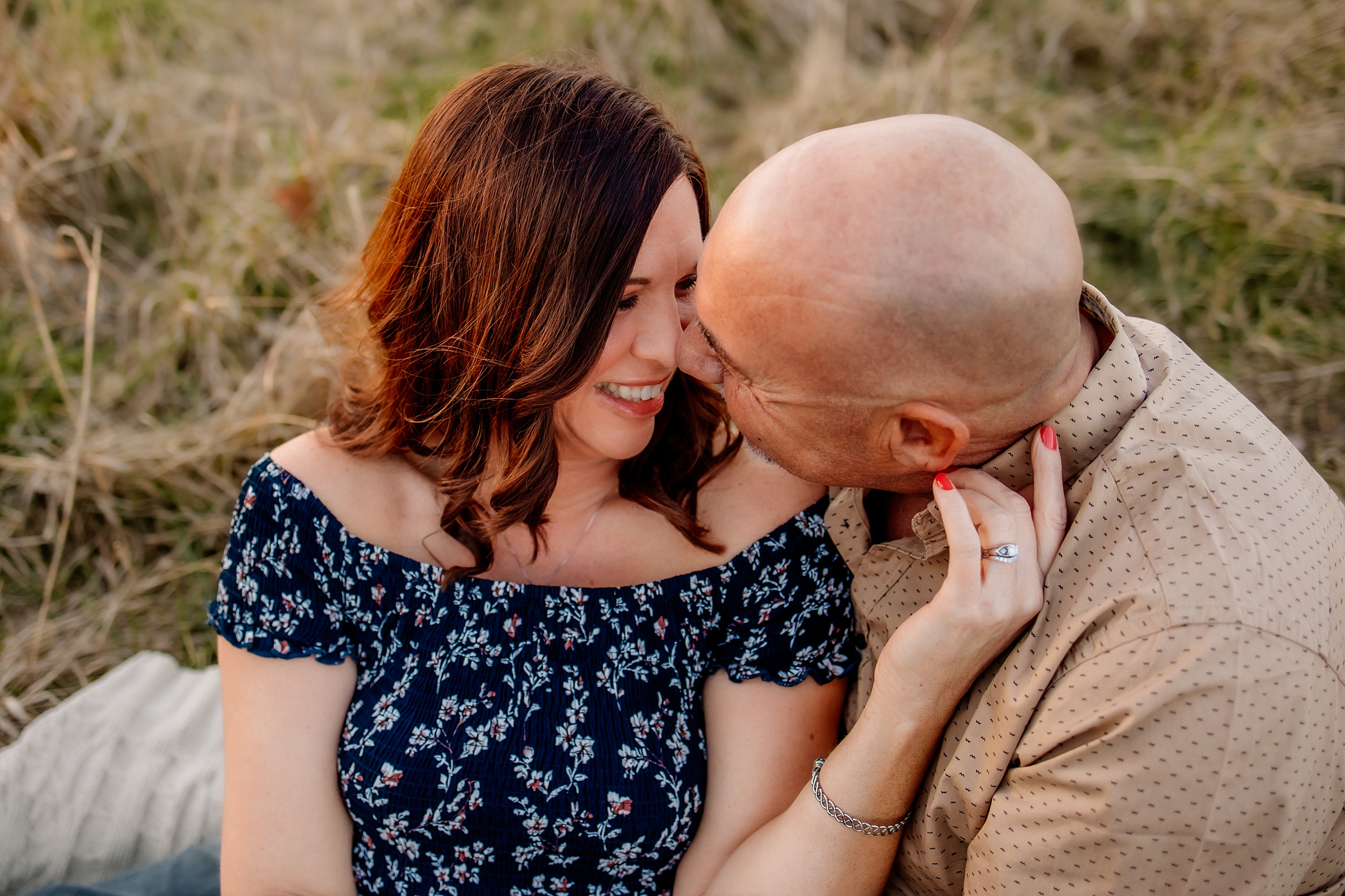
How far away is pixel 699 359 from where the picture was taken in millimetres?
1639

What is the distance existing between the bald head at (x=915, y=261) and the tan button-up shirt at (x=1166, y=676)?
20cm

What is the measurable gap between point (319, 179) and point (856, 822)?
318 cm

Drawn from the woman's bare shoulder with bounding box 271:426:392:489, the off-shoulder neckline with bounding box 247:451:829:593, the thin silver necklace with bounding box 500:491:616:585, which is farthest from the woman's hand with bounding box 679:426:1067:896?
the woman's bare shoulder with bounding box 271:426:392:489

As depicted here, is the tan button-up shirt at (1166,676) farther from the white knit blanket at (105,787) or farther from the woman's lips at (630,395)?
the white knit blanket at (105,787)

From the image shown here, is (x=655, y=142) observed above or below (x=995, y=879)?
above

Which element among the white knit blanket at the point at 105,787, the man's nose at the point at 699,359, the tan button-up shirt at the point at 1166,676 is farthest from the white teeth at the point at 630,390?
the white knit blanket at the point at 105,787

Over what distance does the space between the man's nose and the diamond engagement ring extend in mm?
514

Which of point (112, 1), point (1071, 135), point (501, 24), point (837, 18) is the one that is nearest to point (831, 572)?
point (1071, 135)

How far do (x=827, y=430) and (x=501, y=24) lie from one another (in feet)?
14.0

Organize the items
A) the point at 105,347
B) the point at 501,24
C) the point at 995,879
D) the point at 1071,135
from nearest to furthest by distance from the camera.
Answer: the point at 995,879 → the point at 105,347 → the point at 1071,135 → the point at 501,24

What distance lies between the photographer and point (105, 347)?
3.51 metres

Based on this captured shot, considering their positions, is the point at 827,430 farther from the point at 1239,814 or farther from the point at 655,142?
the point at 1239,814

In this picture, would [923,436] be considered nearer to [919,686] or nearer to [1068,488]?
[1068,488]

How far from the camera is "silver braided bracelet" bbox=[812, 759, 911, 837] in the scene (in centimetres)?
157
